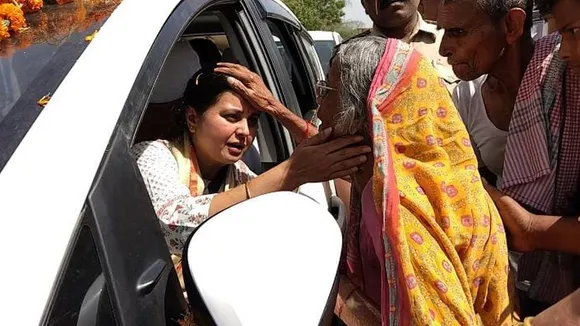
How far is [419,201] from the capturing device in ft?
5.17

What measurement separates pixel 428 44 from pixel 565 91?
229 cm

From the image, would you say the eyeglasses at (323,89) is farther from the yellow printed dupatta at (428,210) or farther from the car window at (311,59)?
the car window at (311,59)

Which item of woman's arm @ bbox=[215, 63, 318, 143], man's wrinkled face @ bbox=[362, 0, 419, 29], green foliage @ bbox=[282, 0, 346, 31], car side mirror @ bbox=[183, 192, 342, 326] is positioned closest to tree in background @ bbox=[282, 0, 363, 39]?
green foliage @ bbox=[282, 0, 346, 31]

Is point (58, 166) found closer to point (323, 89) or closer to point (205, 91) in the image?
point (323, 89)

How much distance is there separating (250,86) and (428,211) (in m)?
0.94

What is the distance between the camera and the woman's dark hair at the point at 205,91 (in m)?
2.24

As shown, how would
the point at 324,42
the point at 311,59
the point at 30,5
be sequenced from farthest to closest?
1. the point at 324,42
2. the point at 311,59
3. the point at 30,5

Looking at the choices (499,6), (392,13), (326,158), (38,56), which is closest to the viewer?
(38,56)

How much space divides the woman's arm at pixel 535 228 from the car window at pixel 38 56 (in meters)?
1.22

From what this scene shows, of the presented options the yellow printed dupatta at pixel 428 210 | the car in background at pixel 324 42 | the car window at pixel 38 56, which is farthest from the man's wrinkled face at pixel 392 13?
the car in background at pixel 324 42

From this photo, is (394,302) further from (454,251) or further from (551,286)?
(551,286)

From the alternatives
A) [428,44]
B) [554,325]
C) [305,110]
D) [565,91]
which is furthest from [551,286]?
[428,44]

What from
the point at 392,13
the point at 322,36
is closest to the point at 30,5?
the point at 392,13

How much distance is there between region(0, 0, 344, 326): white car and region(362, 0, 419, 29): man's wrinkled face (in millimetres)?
2462
